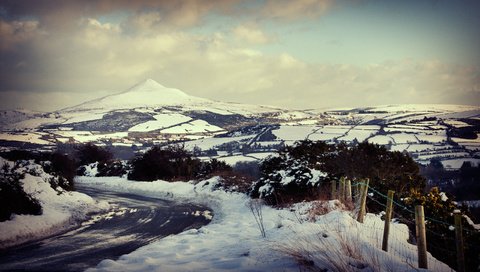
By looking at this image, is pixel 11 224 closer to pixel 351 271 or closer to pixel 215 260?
pixel 215 260

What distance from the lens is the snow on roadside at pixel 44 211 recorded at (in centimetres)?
1060

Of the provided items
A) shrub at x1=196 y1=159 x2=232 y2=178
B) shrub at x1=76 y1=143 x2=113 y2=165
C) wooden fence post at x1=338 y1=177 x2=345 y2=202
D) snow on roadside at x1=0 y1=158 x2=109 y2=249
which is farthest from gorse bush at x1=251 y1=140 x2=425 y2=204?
shrub at x1=76 y1=143 x2=113 y2=165

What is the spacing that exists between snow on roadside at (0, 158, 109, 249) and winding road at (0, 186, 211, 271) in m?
0.71

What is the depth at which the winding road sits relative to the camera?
7845mm

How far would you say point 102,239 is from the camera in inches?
410

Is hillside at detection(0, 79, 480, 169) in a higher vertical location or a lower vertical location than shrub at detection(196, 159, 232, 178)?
higher

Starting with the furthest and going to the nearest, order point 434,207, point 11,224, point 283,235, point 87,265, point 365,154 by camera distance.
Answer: point 365,154 → point 434,207 → point 11,224 → point 283,235 → point 87,265

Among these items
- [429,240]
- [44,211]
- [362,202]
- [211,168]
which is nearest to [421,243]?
[362,202]

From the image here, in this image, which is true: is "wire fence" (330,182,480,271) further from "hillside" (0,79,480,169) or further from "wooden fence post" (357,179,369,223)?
"hillside" (0,79,480,169)

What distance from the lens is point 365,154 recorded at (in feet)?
62.1

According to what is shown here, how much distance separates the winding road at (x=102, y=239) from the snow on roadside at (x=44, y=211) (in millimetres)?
713

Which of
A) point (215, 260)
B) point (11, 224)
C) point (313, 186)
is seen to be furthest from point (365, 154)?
point (11, 224)

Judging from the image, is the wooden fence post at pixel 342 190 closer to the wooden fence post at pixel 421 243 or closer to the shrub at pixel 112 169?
the wooden fence post at pixel 421 243

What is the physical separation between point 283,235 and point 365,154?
12.0 m
